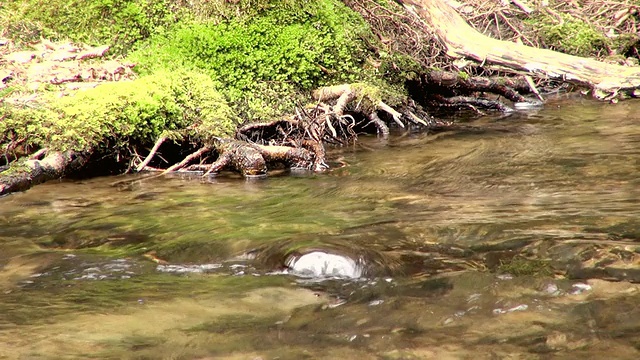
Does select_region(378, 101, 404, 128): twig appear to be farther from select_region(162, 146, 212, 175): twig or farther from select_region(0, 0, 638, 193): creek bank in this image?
select_region(162, 146, 212, 175): twig

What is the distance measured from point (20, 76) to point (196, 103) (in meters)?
2.24

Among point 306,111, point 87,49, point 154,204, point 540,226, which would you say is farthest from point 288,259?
point 87,49

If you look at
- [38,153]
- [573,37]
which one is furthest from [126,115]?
[573,37]

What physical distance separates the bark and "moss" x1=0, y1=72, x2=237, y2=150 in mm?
130

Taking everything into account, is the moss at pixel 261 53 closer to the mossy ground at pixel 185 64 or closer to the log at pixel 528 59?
the mossy ground at pixel 185 64

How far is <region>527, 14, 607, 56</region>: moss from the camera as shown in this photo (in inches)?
571

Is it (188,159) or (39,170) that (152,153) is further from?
A: (39,170)

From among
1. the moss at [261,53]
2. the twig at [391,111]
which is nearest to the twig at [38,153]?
the moss at [261,53]

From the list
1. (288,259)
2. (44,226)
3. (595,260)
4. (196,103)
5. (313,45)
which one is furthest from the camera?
(313,45)

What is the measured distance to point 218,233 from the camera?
4641 mm

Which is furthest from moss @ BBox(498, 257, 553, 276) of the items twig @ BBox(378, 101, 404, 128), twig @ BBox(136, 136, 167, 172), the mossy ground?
twig @ BBox(378, 101, 404, 128)

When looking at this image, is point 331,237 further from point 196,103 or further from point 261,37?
point 261,37

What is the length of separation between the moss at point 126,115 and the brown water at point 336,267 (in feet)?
2.48

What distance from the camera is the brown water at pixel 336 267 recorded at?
111 inches
